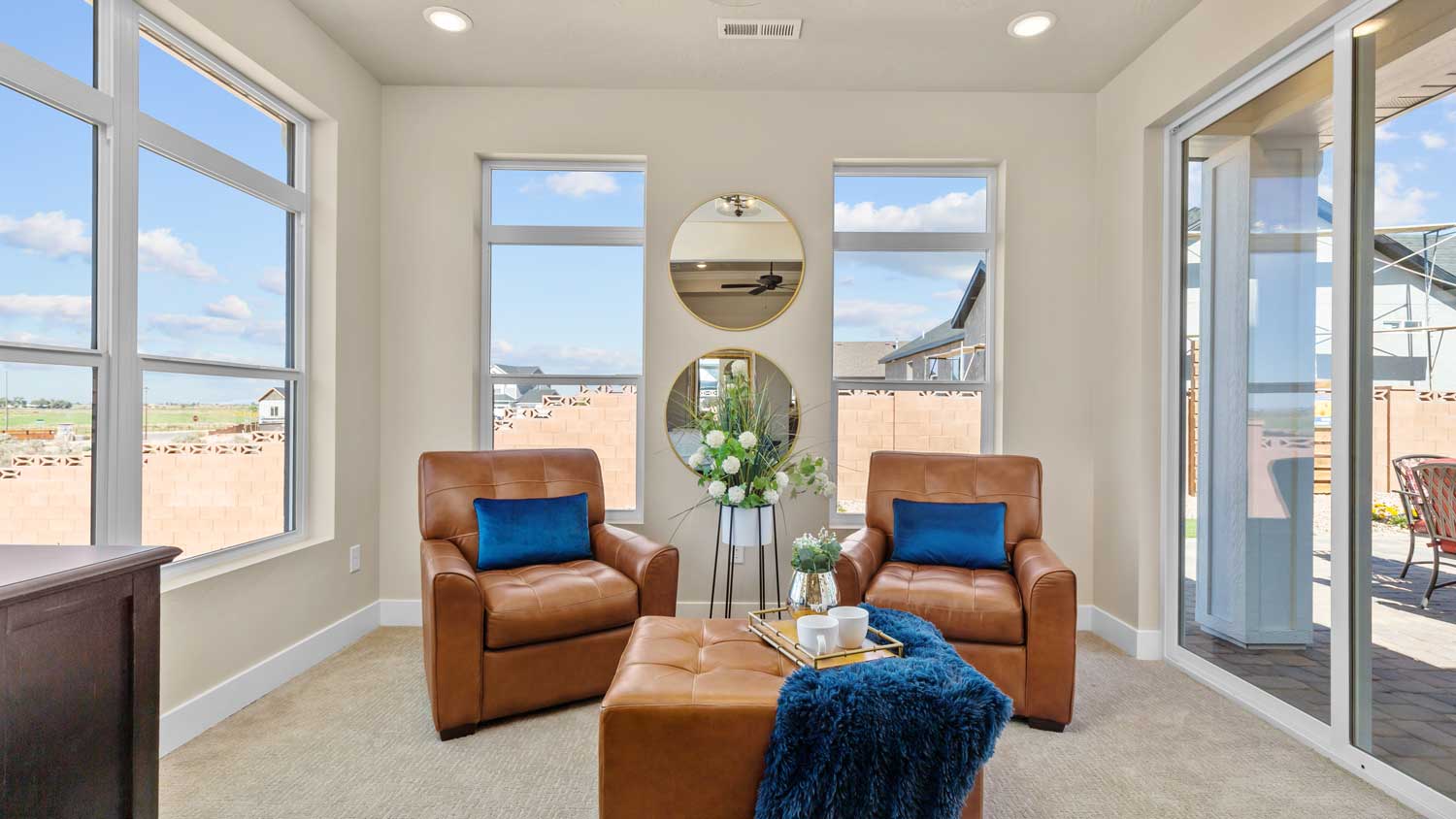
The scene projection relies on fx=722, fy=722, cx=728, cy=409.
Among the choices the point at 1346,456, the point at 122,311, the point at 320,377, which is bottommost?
the point at 1346,456

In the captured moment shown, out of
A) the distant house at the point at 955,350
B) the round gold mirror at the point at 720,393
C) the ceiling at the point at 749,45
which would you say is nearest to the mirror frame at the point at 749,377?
the round gold mirror at the point at 720,393

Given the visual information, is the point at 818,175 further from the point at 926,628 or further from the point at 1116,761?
the point at 1116,761

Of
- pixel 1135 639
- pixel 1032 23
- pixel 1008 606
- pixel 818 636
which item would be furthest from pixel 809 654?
pixel 1032 23

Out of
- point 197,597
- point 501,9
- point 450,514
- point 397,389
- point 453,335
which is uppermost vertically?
point 501,9

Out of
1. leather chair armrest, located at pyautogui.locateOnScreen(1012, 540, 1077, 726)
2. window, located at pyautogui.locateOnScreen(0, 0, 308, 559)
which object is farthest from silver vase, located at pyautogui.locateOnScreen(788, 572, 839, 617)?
window, located at pyautogui.locateOnScreen(0, 0, 308, 559)

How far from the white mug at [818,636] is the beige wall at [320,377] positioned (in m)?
2.04

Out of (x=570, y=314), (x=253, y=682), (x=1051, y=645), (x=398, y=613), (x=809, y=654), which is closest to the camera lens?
(x=809, y=654)

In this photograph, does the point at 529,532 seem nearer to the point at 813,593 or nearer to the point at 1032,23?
the point at 813,593

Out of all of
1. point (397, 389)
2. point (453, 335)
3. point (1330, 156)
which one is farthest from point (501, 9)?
point (1330, 156)

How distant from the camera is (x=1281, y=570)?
8.59 feet

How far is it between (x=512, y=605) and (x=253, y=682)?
3.60 feet

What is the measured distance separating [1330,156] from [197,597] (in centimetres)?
407

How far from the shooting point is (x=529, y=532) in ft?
9.72

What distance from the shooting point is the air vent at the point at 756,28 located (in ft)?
9.87
